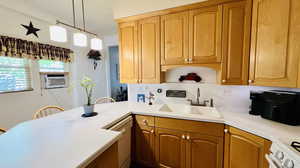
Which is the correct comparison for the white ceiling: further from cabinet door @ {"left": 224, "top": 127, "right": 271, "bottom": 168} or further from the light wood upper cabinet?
cabinet door @ {"left": 224, "top": 127, "right": 271, "bottom": 168}

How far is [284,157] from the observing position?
2.61 feet

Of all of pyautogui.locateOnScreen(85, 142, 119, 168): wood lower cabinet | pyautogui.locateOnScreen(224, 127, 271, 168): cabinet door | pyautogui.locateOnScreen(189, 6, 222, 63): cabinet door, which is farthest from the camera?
pyautogui.locateOnScreen(189, 6, 222, 63): cabinet door

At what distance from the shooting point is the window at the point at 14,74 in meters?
2.17

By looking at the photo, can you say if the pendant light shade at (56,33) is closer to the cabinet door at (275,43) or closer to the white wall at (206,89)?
the white wall at (206,89)

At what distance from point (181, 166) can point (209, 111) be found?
824mm

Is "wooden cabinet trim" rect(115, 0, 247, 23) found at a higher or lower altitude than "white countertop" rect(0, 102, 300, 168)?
higher

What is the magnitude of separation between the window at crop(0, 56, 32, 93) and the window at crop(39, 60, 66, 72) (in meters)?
0.26

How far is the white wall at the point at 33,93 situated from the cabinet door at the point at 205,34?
2685 mm

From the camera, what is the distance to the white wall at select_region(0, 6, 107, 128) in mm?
2156

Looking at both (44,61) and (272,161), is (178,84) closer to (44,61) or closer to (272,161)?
(272,161)

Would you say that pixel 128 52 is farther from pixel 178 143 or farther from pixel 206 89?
pixel 178 143

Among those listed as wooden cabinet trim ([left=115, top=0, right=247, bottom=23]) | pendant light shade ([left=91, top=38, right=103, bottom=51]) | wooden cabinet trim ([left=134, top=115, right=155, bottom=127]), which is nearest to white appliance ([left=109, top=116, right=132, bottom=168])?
wooden cabinet trim ([left=134, top=115, right=155, bottom=127])

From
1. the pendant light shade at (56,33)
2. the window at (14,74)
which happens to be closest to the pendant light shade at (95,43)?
the pendant light shade at (56,33)

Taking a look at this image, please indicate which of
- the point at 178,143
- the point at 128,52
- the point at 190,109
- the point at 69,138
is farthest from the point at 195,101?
the point at 69,138
